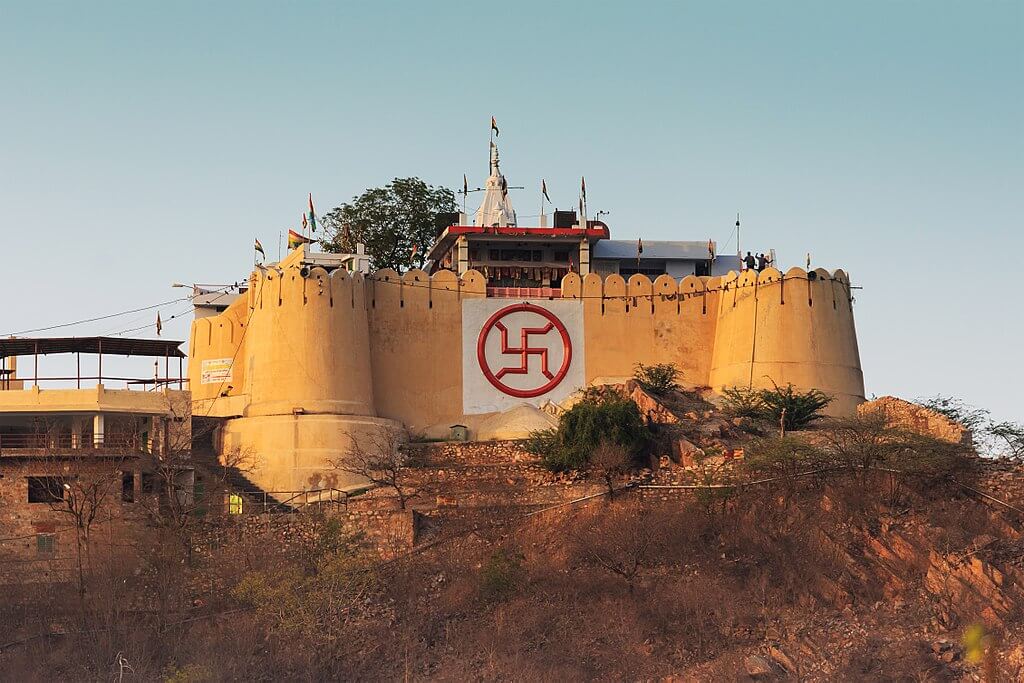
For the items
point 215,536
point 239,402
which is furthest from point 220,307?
point 215,536

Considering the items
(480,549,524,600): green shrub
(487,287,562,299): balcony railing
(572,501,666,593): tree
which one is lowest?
(480,549,524,600): green shrub

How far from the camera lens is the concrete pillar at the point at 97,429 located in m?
41.5

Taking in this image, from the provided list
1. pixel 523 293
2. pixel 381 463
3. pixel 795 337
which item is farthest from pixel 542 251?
pixel 381 463

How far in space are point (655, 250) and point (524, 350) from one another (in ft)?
24.7

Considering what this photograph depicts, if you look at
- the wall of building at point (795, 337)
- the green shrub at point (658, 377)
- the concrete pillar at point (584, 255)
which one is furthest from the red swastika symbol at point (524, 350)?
the concrete pillar at point (584, 255)

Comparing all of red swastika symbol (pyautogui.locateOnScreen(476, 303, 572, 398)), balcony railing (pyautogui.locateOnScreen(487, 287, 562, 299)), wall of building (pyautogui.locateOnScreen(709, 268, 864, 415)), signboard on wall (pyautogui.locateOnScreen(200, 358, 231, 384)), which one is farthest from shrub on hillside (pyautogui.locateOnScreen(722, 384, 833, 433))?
signboard on wall (pyautogui.locateOnScreen(200, 358, 231, 384))

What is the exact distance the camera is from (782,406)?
4397cm

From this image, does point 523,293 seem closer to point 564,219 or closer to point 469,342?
point 469,342

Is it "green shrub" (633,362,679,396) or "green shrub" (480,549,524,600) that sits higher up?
"green shrub" (633,362,679,396)

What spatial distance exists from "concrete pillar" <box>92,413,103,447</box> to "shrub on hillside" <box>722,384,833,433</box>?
46.0 ft

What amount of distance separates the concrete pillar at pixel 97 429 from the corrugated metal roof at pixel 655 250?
1544cm

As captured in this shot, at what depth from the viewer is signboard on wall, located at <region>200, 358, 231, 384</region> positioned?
46269mm

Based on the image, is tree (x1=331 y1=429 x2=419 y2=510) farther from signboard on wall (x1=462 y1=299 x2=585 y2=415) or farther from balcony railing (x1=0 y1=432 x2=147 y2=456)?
balcony railing (x1=0 y1=432 x2=147 y2=456)

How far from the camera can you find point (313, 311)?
44344mm
